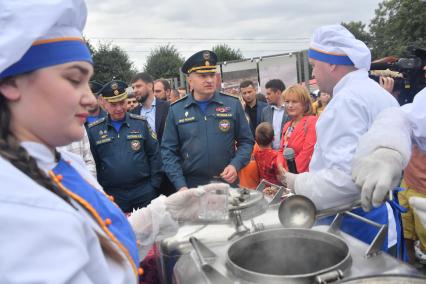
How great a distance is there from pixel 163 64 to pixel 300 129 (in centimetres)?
4303

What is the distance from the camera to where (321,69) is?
2.40 m

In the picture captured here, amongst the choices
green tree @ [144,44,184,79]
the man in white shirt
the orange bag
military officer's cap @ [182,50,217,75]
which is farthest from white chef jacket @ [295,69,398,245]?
green tree @ [144,44,184,79]

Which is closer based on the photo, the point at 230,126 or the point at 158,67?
the point at 230,126

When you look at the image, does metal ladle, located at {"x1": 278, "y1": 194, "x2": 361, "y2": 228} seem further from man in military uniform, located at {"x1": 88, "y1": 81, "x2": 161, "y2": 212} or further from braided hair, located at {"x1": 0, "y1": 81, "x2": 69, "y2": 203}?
man in military uniform, located at {"x1": 88, "y1": 81, "x2": 161, "y2": 212}

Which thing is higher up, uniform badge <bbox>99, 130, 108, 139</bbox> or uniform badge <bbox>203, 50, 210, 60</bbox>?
uniform badge <bbox>203, 50, 210, 60</bbox>

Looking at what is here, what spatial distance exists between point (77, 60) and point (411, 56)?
3.99 m

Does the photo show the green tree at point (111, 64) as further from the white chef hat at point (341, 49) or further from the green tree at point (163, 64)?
the white chef hat at point (341, 49)

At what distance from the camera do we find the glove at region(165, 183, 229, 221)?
1584 mm

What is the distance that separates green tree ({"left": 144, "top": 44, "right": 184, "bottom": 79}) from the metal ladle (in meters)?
42.1

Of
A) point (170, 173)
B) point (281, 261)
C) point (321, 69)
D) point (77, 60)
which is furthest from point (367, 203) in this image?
point (170, 173)

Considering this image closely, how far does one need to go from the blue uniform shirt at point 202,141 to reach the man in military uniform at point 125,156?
282 millimetres

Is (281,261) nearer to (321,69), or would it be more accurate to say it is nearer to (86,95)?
(86,95)

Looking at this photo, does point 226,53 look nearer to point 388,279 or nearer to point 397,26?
point 397,26

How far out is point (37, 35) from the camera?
814 millimetres
